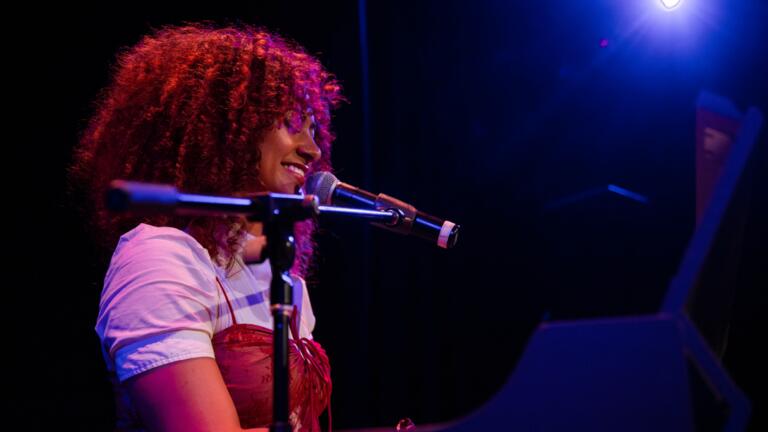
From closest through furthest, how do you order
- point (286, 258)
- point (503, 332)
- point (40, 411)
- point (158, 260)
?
1. point (286, 258)
2. point (158, 260)
3. point (40, 411)
4. point (503, 332)

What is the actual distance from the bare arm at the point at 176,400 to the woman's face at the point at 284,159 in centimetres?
65

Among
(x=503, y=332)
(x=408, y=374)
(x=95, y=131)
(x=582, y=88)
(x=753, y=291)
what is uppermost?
(x=582, y=88)

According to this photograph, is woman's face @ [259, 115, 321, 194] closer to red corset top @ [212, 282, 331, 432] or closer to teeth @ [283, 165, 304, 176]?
teeth @ [283, 165, 304, 176]

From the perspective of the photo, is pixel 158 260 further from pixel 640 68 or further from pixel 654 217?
pixel 640 68

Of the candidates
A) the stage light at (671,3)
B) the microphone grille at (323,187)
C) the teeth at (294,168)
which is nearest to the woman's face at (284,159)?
the teeth at (294,168)

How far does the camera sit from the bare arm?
1181 millimetres

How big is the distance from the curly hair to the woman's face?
0.08 feet

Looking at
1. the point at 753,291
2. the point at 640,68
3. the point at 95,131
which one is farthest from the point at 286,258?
the point at 640,68

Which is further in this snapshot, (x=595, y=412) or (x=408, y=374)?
(x=408, y=374)

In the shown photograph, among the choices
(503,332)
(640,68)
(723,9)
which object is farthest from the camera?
(503,332)

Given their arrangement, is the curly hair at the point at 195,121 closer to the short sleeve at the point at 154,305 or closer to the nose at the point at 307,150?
the nose at the point at 307,150

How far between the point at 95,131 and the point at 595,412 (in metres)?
1.72

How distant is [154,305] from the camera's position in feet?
4.02

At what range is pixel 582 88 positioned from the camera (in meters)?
2.79
